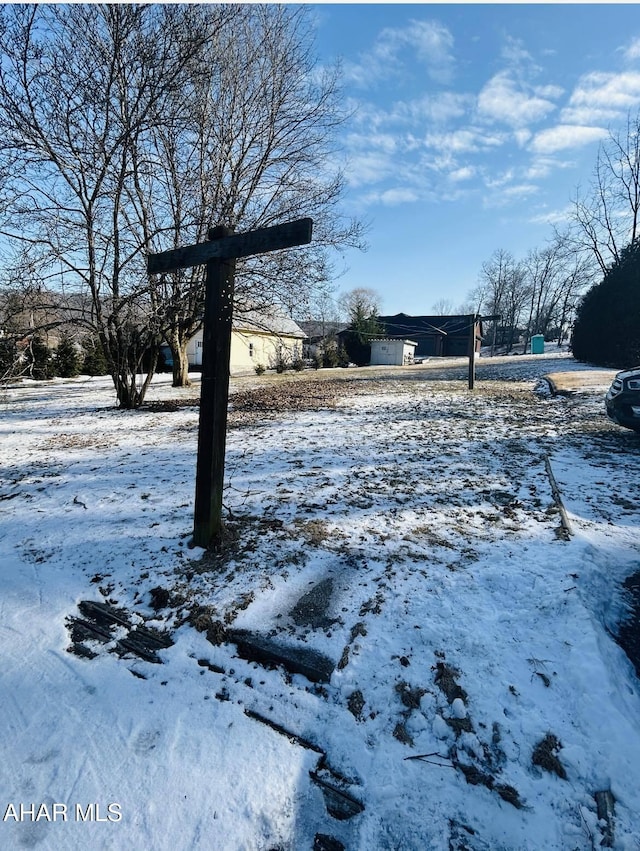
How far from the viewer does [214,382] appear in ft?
10.2


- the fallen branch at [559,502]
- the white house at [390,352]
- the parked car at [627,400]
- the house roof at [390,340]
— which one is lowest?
the fallen branch at [559,502]

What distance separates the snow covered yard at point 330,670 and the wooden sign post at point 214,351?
0.41 metres

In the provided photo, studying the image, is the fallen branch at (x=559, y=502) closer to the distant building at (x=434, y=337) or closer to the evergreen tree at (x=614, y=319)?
the evergreen tree at (x=614, y=319)

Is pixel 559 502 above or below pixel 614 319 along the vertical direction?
below

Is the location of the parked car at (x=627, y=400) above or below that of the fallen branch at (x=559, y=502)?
above

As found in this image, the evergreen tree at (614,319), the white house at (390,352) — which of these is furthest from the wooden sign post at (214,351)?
the white house at (390,352)

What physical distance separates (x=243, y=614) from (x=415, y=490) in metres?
2.46

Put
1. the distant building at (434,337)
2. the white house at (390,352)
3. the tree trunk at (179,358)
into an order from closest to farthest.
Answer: the tree trunk at (179,358) < the white house at (390,352) < the distant building at (434,337)

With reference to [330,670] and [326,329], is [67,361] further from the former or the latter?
[330,670]

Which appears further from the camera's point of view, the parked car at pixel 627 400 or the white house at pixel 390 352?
the white house at pixel 390 352

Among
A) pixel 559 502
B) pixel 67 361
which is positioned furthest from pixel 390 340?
pixel 559 502

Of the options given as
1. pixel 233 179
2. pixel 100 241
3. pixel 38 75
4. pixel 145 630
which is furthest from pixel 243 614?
pixel 233 179

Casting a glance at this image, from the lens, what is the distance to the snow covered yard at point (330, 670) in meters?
1.57

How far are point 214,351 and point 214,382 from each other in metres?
→ 0.24
